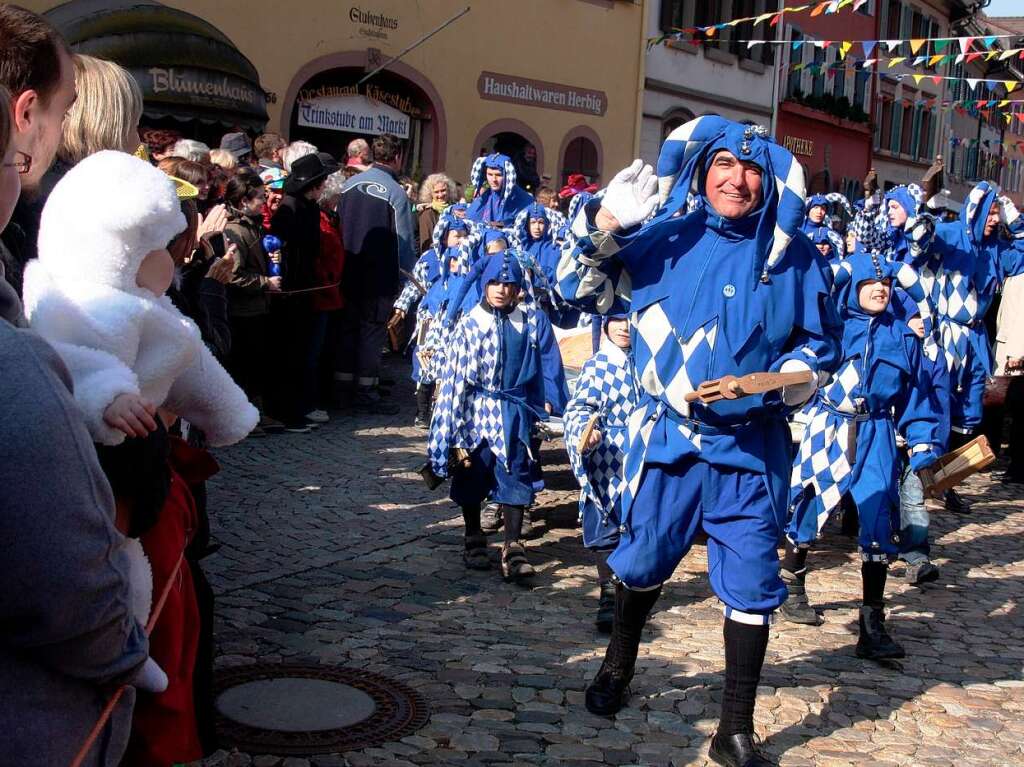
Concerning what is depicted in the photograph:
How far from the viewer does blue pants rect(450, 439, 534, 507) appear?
22.2ft

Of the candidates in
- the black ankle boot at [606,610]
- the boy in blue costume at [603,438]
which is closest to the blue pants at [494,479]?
the boy in blue costume at [603,438]

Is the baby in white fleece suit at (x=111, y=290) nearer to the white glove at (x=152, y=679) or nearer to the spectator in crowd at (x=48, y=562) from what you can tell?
the white glove at (x=152, y=679)

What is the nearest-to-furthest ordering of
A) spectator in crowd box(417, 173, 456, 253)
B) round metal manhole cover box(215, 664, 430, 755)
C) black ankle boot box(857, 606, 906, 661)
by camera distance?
round metal manhole cover box(215, 664, 430, 755) → black ankle boot box(857, 606, 906, 661) → spectator in crowd box(417, 173, 456, 253)

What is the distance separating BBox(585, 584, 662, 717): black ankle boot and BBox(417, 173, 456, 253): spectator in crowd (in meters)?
8.74

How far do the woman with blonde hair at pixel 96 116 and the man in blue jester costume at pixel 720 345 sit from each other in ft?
5.16

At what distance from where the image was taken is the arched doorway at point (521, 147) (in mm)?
21688

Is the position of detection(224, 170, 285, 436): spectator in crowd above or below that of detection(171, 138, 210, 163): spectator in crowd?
below

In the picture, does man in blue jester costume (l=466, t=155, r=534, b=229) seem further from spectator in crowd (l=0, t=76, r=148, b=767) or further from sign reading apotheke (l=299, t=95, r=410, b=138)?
spectator in crowd (l=0, t=76, r=148, b=767)

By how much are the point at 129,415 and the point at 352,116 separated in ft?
55.6

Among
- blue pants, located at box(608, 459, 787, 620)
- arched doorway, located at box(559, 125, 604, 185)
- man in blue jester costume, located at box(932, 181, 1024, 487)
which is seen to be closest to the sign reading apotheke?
arched doorway, located at box(559, 125, 604, 185)

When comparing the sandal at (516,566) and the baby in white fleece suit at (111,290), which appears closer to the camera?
the baby in white fleece suit at (111,290)

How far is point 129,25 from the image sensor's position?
13367 millimetres

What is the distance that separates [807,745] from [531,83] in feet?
Result: 61.5

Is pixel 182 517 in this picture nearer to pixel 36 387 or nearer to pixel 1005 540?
pixel 36 387
